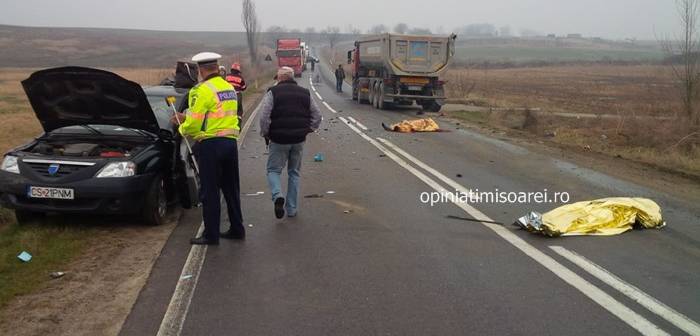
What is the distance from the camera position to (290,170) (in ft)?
23.9

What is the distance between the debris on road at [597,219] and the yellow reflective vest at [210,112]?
3288 millimetres

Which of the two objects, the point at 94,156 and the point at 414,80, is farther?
the point at 414,80

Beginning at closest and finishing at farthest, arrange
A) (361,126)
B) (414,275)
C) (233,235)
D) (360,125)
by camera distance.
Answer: (414,275)
(233,235)
(361,126)
(360,125)

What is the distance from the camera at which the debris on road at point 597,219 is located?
21.4 ft

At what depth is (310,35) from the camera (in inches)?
7165

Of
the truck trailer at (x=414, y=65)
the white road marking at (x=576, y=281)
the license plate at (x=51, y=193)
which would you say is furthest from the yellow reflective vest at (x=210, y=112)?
the truck trailer at (x=414, y=65)

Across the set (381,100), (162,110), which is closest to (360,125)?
(381,100)

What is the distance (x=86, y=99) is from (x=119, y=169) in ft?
2.82

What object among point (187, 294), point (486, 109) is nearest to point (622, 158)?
point (187, 294)

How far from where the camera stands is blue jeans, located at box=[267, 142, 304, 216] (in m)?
7.16

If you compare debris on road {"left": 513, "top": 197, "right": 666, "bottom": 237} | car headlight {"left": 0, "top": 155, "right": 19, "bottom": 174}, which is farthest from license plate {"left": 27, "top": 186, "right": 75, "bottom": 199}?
debris on road {"left": 513, "top": 197, "right": 666, "bottom": 237}

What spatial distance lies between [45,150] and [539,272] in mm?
5099

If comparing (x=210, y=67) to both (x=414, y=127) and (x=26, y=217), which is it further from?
(x=414, y=127)

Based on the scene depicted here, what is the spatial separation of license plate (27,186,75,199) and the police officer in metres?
1.28
